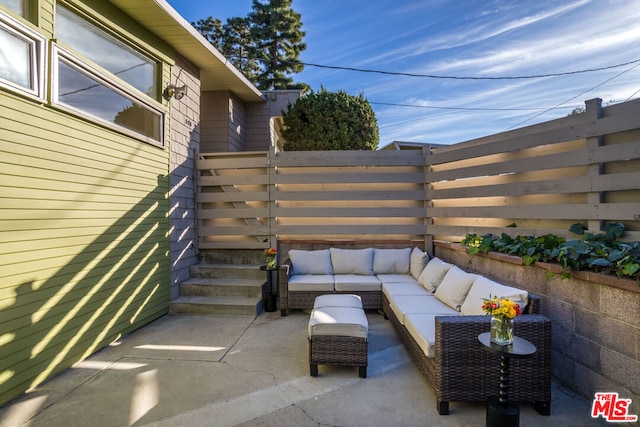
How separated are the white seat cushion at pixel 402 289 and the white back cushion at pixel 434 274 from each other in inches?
3.1

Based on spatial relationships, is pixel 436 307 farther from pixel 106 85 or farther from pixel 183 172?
pixel 106 85

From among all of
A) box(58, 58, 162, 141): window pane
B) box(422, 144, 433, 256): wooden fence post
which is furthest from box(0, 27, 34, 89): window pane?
box(422, 144, 433, 256): wooden fence post

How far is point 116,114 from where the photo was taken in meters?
3.47

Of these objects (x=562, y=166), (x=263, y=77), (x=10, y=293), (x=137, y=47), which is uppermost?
(x=263, y=77)

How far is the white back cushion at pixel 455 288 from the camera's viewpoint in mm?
3004

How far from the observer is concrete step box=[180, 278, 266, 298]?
4574mm

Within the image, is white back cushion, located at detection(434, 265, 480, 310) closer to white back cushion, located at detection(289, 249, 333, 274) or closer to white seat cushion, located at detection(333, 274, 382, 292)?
white seat cushion, located at detection(333, 274, 382, 292)

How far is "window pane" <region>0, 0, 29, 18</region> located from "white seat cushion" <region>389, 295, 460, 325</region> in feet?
13.8

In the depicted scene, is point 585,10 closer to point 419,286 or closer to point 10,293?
point 419,286

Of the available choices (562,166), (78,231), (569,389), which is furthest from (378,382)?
(78,231)

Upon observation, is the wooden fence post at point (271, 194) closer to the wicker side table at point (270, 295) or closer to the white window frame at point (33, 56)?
the wicker side table at point (270, 295)

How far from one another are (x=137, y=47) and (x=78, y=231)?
8.08 ft

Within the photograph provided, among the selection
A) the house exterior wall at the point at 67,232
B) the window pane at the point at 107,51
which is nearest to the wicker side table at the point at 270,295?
the house exterior wall at the point at 67,232

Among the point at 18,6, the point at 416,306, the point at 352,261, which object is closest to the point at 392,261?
the point at 352,261
